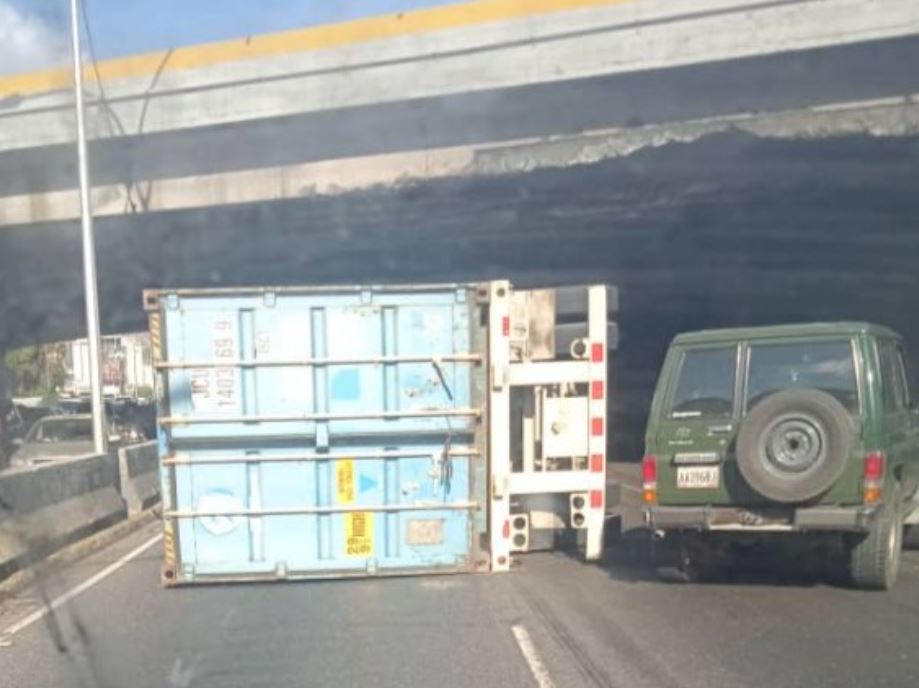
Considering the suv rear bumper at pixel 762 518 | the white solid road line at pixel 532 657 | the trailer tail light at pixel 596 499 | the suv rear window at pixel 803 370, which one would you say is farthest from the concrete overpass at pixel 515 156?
the white solid road line at pixel 532 657

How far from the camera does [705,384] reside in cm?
969

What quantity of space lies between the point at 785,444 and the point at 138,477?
9902 mm

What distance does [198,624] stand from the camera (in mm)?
8492

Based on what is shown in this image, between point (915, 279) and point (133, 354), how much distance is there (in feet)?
57.3

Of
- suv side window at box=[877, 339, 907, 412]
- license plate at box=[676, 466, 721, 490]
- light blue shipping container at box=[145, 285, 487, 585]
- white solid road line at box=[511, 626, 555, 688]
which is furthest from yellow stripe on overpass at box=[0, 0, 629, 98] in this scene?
white solid road line at box=[511, 626, 555, 688]

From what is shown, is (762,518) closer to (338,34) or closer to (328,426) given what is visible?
(328,426)

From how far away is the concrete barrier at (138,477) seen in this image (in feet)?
51.3

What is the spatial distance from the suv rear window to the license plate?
55 centimetres

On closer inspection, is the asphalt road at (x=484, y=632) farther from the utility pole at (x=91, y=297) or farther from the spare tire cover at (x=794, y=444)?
the utility pole at (x=91, y=297)

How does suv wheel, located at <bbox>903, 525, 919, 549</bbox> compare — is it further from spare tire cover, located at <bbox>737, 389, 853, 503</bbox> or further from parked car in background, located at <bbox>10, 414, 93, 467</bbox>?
parked car in background, located at <bbox>10, 414, 93, 467</bbox>

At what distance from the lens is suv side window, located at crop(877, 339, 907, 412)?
9.43 metres

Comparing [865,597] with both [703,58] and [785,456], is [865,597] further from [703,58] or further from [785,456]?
[703,58]

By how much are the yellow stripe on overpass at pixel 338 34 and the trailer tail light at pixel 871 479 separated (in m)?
11.4

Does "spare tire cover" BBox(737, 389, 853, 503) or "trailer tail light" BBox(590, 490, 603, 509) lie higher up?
"spare tire cover" BBox(737, 389, 853, 503)
